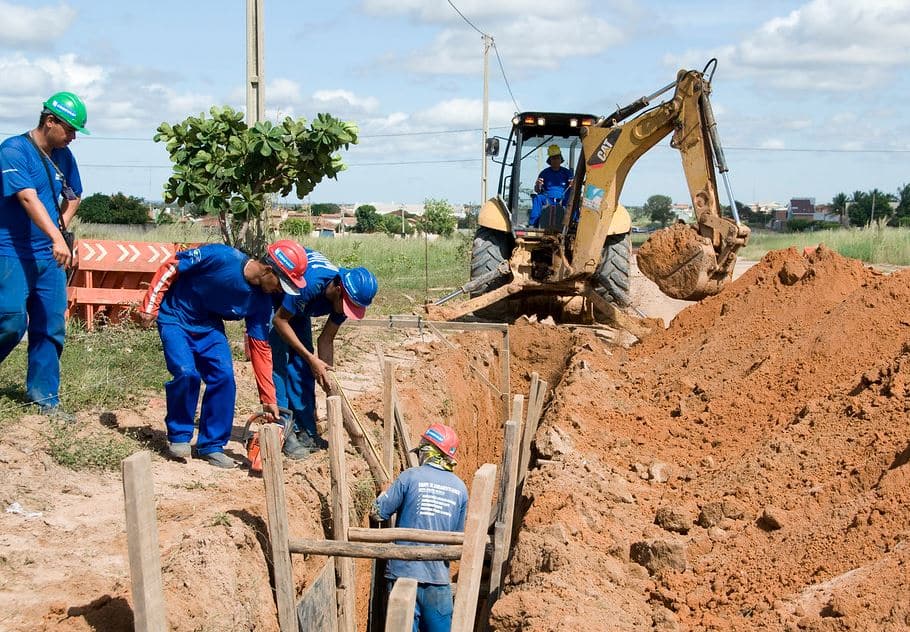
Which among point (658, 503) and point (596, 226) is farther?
point (596, 226)

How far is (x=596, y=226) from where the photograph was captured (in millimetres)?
11008

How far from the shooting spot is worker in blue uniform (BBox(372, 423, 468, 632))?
5816mm

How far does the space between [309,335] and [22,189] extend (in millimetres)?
2044

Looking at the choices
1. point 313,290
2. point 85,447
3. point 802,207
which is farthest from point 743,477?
point 802,207

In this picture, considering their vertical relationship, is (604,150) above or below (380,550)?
above

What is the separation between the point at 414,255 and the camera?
94.3ft

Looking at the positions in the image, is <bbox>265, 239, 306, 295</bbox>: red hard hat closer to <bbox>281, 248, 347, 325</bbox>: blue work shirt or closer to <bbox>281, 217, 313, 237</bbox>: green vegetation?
<bbox>281, 248, 347, 325</bbox>: blue work shirt

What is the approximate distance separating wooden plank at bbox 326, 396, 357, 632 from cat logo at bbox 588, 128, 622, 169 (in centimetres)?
591

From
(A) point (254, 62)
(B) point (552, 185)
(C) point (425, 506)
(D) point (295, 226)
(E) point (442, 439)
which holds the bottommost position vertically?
(C) point (425, 506)

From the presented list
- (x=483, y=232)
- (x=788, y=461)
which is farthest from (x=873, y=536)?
(x=483, y=232)

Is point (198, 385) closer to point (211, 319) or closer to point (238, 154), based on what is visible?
point (211, 319)

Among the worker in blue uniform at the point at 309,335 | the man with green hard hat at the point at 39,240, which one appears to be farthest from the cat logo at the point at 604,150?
the man with green hard hat at the point at 39,240

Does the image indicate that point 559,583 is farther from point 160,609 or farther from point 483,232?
point 483,232

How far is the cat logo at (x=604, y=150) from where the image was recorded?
34.8 feet
